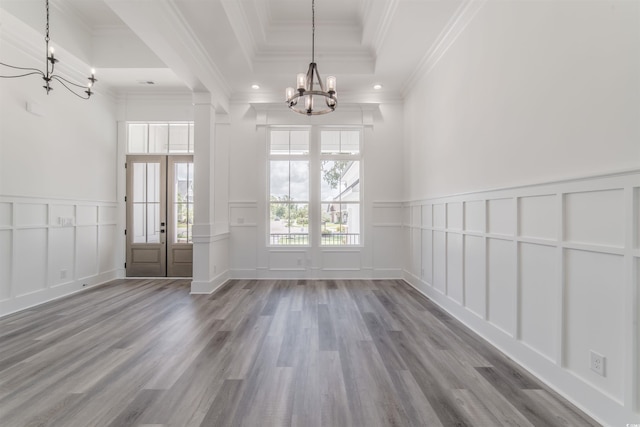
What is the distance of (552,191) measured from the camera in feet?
6.22

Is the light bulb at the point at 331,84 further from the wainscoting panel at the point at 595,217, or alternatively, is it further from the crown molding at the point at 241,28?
the wainscoting panel at the point at 595,217

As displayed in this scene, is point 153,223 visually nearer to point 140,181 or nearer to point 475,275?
point 140,181

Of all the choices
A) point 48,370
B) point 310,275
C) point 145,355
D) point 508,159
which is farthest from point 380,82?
point 48,370

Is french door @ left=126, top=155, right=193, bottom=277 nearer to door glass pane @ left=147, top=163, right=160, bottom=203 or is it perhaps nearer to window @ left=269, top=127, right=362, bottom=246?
door glass pane @ left=147, top=163, right=160, bottom=203

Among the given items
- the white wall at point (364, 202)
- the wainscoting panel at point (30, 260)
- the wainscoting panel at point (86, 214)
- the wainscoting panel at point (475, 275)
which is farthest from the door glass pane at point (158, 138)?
the wainscoting panel at point (475, 275)

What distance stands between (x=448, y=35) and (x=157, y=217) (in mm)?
5423

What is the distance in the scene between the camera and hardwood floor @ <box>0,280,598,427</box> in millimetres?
1623

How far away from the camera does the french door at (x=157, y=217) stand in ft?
17.1

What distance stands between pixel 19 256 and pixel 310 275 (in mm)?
3961

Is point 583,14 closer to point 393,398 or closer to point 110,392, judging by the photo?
point 393,398

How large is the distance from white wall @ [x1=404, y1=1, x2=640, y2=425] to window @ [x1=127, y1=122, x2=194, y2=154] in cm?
456

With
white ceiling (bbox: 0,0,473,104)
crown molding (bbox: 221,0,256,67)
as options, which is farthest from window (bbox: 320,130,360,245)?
crown molding (bbox: 221,0,256,67)

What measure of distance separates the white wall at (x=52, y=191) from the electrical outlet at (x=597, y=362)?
18.0ft

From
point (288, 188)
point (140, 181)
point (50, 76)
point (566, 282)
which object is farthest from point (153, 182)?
point (566, 282)
